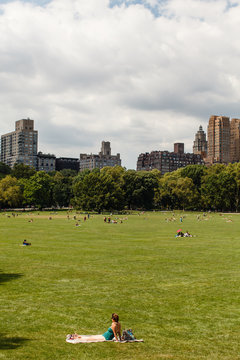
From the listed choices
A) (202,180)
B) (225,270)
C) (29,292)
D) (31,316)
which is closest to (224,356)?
(31,316)

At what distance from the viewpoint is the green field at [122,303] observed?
13.2 metres

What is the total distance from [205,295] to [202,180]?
463ft

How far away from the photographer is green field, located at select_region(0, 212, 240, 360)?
43.2ft

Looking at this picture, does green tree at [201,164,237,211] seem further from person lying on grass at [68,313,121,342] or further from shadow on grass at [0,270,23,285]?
person lying on grass at [68,313,121,342]

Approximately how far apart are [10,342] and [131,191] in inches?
5338

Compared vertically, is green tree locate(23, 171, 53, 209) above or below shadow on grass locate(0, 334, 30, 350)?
above

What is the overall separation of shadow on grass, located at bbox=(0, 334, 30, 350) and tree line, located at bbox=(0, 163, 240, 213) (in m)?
111

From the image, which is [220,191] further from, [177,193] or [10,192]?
[10,192]

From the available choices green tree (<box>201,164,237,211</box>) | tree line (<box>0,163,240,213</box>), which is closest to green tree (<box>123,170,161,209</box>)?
tree line (<box>0,163,240,213</box>)

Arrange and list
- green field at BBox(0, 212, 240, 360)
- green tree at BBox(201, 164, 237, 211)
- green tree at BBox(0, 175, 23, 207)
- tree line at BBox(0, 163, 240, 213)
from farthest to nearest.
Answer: green tree at BBox(201, 164, 237, 211)
green tree at BBox(0, 175, 23, 207)
tree line at BBox(0, 163, 240, 213)
green field at BBox(0, 212, 240, 360)

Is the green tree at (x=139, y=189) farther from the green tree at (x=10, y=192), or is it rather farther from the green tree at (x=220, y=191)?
the green tree at (x=10, y=192)

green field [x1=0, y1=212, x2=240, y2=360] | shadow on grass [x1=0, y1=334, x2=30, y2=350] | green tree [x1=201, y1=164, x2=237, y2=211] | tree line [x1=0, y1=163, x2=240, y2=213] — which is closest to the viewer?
shadow on grass [x1=0, y1=334, x2=30, y2=350]

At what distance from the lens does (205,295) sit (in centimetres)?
1952

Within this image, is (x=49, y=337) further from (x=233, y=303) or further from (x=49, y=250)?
(x=49, y=250)
